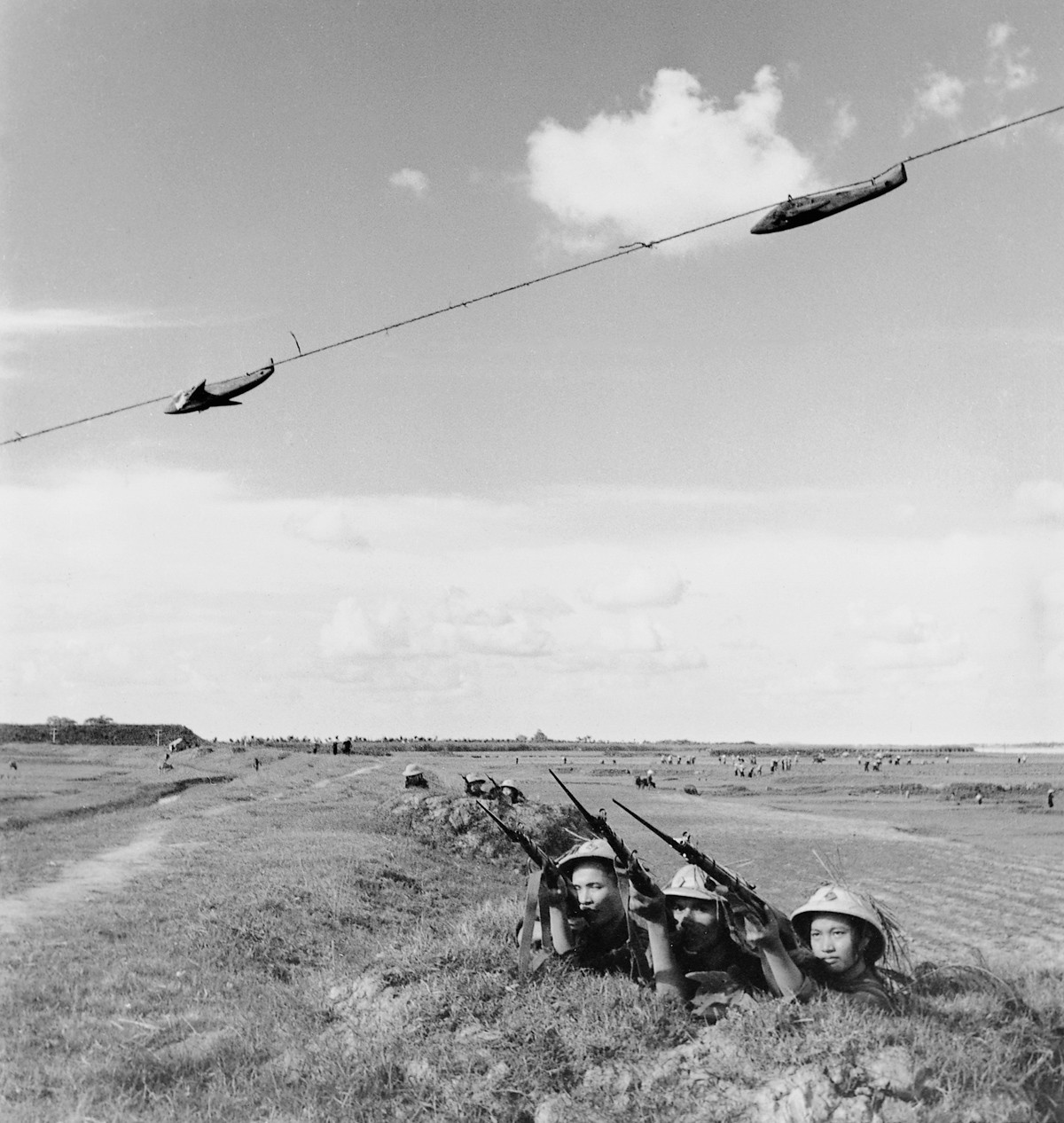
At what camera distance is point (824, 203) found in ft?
20.6

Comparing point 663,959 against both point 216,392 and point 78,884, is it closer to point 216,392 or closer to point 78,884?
point 216,392

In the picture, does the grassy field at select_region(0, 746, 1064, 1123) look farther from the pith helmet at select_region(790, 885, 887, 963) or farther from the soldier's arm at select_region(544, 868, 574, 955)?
the pith helmet at select_region(790, 885, 887, 963)

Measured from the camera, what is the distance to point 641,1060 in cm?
654

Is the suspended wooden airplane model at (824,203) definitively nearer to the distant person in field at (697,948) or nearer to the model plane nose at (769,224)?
the model plane nose at (769,224)

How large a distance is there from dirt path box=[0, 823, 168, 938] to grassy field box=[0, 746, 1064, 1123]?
0.08 metres

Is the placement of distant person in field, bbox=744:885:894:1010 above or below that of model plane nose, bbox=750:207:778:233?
below

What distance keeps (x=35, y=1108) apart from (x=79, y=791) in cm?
3171

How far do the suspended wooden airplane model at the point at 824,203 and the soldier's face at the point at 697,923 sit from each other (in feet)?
16.9

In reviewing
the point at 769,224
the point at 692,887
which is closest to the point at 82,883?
the point at 692,887

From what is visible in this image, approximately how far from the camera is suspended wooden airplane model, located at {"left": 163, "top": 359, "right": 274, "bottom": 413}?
841 cm

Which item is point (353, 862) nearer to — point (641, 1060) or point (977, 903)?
point (641, 1060)

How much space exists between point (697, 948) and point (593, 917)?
1.18 metres

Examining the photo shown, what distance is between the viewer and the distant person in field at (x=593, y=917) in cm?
807

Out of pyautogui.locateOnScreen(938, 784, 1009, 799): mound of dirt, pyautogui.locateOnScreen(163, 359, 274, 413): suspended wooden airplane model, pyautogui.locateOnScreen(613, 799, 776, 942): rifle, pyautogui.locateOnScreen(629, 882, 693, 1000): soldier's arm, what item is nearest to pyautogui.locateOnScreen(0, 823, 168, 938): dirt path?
pyautogui.locateOnScreen(163, 359, 274, 413): suspended wooden airplane model
